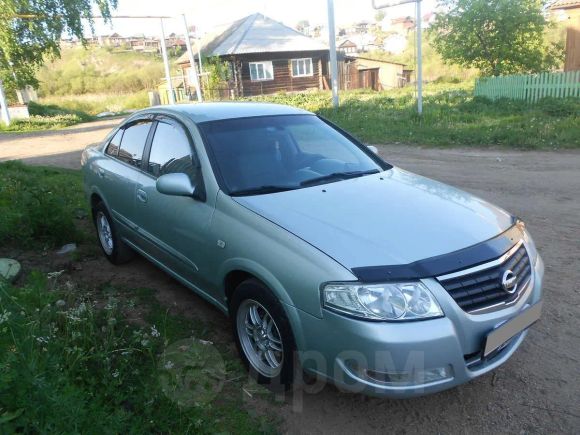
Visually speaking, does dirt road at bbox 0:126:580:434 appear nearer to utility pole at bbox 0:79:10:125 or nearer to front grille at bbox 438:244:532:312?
front grille at bbox 438:244:532:312

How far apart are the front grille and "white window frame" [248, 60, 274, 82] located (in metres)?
35.2

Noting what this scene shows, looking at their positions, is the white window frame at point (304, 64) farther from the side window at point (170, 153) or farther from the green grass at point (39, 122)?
the side window at point (170, 153)

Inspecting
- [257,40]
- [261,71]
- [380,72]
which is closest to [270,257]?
[261,71]

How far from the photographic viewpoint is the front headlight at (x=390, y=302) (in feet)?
7.31

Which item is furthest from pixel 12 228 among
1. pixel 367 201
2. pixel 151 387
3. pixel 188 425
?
pixel 367 201

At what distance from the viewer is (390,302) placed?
2240mm

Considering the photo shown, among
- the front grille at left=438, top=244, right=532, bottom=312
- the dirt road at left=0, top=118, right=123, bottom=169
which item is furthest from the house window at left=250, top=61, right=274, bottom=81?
the front grille at left=438, top=244, right=532, bottom=312

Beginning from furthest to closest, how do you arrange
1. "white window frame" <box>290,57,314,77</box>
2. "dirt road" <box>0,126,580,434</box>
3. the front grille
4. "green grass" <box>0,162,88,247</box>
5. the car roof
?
"white window frame" <box>290,57,314,77</box> < "green grass" <box>0,162,88,247</box> < the car roof < "dirt road" <box>0,126,580,434</box> < the front grille

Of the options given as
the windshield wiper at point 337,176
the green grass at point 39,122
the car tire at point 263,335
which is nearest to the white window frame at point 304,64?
the green grass at point 39,122

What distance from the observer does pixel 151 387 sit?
266 centimetres

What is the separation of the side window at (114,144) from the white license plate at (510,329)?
12.4ft

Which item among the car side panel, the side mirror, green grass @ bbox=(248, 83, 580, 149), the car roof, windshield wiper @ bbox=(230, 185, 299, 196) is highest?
the car roof

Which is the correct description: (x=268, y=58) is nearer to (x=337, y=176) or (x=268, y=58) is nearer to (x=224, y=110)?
(x=224, y=110)

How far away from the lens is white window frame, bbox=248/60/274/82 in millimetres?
35781
